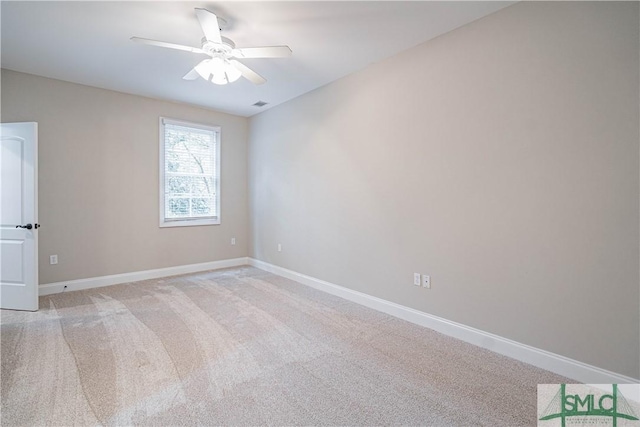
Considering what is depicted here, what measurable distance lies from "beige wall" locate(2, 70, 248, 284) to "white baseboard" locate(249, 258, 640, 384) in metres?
2.97

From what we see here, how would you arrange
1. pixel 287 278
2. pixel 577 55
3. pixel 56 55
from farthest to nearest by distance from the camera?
pixel 287 278 < pixel 56 55 < pixel 577 55

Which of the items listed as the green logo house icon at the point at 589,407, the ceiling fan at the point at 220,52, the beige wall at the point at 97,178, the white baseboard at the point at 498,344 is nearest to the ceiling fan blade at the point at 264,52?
the ceiling fan at the point at 220,52

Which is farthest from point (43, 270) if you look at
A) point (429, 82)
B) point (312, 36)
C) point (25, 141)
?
point (429, 82)

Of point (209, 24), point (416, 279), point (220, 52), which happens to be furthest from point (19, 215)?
point (416, 279)

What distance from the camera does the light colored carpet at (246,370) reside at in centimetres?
175

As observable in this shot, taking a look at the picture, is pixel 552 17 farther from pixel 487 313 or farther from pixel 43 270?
pixel 43 270

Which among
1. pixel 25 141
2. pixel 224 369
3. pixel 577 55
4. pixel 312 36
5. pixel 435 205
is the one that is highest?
pixel 312 36

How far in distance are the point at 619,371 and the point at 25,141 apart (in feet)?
18.1

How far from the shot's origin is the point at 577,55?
6.83 feet

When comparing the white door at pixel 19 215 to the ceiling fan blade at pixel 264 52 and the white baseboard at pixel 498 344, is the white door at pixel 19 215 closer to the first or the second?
the ceiling fan blade at pixel 264 52

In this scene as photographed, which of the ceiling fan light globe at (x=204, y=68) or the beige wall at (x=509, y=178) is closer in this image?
the beige wall at (x=509, y=178)

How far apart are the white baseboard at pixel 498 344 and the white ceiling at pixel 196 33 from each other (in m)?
2.65

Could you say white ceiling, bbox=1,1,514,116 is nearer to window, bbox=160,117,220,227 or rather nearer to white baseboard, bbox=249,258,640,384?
window, bbox=160,117,220,227

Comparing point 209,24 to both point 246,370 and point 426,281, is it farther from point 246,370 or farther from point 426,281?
point 426,281
